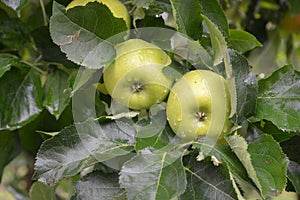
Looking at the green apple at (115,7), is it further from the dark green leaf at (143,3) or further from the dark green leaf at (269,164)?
the dark green leaf at (269,164)

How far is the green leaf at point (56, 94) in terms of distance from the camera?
2.93 feet

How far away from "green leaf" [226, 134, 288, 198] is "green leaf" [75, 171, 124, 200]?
166 mm

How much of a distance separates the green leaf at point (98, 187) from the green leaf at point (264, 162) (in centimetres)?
17

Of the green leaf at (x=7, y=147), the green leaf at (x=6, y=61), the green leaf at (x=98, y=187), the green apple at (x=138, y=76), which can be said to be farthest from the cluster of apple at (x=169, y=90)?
the green leaf at (x=7, y=147)

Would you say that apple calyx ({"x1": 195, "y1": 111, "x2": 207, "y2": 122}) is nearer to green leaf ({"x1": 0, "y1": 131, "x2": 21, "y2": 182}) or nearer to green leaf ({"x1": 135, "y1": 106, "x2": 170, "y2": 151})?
green leaf ({"x1": 135, "y1": 106, "x2": 170, "y2": 151})

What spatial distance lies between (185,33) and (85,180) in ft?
0.78

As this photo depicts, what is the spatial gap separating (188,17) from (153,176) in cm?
23

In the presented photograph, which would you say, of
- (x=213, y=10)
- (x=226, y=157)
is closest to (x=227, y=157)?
(x=226, y=157)

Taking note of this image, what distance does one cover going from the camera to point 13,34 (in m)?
0.97

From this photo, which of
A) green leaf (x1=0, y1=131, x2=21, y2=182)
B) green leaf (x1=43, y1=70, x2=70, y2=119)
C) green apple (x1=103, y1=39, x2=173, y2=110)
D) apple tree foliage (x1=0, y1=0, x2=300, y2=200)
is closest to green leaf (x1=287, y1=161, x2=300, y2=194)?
apple tree foliage (x1=0, y1=0, x2=300, y2=200)

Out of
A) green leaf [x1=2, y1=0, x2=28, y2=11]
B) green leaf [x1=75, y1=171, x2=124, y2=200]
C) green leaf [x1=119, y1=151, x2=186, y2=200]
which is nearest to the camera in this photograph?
green leaf [x1=119, y1=151, x2=186, y2=200]

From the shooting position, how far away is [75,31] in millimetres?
709

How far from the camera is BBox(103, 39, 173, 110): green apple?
2.31ft

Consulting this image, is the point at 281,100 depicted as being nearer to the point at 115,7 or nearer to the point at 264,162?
the point at 264,162
